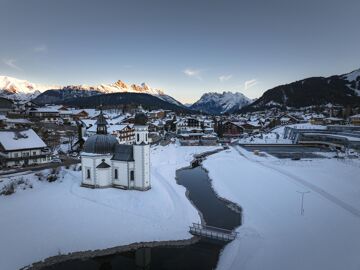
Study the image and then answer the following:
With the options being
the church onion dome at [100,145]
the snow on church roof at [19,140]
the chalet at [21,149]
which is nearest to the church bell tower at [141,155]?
the church onion dome at [100,145]

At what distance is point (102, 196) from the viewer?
28203 millimetres

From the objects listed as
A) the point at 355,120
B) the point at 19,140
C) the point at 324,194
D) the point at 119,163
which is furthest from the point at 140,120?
the point at 355,120

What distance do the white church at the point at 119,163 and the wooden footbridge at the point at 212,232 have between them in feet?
31.5

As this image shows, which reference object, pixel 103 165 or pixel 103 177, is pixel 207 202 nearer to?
pixel 103 177

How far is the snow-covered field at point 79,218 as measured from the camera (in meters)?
Answer: 19.5

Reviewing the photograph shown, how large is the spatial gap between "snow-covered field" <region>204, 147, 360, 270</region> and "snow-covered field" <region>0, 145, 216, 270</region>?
5.68 meters

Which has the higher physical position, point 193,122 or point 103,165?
point 193,122

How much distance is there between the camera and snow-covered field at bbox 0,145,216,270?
19547mm

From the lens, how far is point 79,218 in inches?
926

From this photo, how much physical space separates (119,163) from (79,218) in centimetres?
868

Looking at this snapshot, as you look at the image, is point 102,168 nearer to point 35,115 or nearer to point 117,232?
point 117,232

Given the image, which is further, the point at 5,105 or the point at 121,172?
the point at 5,105

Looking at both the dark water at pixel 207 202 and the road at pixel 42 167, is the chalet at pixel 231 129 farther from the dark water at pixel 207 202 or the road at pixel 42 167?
the road at pixel 42 167

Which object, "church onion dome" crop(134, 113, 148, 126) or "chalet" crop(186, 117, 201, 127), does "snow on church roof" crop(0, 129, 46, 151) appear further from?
"chalet" crop(186, 117, 201, 127)
